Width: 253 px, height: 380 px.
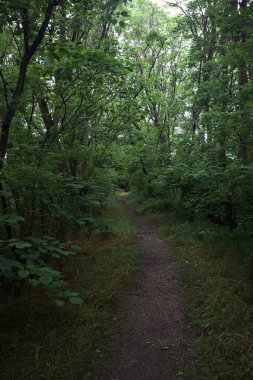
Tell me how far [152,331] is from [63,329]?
4.28 feet

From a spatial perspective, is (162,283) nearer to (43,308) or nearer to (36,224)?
(43,308)

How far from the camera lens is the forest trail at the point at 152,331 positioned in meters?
2.96

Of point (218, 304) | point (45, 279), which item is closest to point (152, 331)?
point (218, 304)

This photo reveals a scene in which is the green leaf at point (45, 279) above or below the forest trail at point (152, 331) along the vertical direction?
above

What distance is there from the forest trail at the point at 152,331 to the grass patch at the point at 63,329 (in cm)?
24

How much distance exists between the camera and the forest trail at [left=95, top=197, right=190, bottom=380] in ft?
9.73

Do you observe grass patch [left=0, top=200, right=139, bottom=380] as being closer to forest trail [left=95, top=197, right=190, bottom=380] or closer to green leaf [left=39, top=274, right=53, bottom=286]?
forest trail [left=95, top=197, right=190, bottom=380]

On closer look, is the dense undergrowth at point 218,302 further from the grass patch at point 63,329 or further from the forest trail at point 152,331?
the grass patch at point 63,329

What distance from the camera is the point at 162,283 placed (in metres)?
5.32

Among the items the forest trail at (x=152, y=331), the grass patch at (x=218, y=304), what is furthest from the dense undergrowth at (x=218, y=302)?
the forest trail at (x=152, y=331)

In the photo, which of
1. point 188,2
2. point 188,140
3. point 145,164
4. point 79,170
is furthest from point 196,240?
point 188,2

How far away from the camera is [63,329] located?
11.8 feet

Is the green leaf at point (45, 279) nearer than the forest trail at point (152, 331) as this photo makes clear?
Yes

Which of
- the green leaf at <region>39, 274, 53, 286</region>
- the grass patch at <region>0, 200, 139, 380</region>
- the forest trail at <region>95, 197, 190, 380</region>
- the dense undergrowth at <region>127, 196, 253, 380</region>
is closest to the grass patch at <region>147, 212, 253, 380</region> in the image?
the dense undergrowth at <region>127, 196, 253, 380</region>
